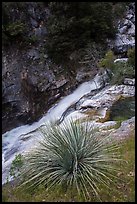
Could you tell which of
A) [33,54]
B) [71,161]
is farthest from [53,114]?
[71,161]

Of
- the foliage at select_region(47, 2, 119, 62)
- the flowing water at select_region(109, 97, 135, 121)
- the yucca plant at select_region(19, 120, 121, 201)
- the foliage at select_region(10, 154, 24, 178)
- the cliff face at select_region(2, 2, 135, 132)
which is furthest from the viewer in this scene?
the foliage at select_region(47, 2, 119, 62)

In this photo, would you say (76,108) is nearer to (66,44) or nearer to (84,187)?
(66,44)

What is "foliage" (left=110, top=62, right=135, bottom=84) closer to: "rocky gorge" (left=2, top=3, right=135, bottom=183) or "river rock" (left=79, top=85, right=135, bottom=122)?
"rocky gorge" (left=2, top=3, right=135, bottom=183)

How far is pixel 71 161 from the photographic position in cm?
612

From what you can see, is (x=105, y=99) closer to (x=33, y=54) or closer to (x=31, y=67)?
(x=31, y=67)

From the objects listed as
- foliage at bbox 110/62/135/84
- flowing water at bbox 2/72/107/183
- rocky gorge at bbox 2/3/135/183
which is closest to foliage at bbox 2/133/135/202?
flowing water at bbox 2/72/107/183

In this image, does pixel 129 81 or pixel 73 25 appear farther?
pixel 73 25

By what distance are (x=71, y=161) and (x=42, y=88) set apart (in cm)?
779

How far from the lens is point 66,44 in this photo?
47.5 ft

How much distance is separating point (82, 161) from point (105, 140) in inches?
35.0

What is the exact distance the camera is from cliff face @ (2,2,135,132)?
13.3 m

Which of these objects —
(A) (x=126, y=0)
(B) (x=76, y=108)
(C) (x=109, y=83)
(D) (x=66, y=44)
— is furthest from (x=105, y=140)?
(A) (x=126, y=0)

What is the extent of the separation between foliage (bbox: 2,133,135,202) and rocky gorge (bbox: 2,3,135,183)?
16.0ft

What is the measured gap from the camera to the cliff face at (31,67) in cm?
1331
